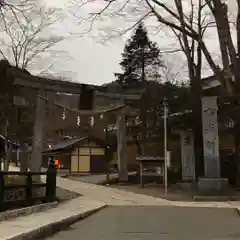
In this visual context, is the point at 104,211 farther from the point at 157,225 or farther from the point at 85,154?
the point at 85,154

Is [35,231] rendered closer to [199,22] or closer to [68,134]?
[199,22]

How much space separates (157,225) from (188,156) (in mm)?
14688

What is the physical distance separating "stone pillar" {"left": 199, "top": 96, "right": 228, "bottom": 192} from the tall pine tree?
3522 cm

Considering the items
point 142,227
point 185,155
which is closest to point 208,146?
point 185,155

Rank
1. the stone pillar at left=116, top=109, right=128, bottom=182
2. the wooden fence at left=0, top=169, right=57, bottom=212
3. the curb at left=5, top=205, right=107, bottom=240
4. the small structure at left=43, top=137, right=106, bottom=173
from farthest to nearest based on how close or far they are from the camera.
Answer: the small structure at left=43, top=137, right=106, bottom=173
the stone pillar at left=116, top=109, right=128, bottom=182
the wooden fence at left=0, top=169, right=57, bottom=212
the curb at left=5, top=205, right=107, bottom=240

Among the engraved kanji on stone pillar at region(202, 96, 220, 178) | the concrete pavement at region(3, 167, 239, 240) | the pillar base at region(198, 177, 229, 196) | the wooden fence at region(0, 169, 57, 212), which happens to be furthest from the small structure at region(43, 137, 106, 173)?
the wooden fence at region(0, 169, 57, 212)

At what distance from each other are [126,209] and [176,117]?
1082 cm

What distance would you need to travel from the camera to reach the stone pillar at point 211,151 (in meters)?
22.2

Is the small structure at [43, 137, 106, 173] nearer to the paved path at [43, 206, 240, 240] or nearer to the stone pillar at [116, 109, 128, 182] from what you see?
the stone pillar at [116, 109, 128, 182]

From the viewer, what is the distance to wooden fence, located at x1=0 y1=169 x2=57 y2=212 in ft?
45.3

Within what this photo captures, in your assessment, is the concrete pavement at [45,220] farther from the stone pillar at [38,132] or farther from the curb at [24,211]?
the stone pillar at [38,132]

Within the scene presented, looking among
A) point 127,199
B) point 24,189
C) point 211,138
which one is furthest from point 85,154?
point 24,189

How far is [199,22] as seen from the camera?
28188mm

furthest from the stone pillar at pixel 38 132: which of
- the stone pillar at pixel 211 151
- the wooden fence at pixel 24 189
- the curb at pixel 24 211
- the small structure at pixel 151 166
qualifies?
the stone pillar at pixel 211 151
